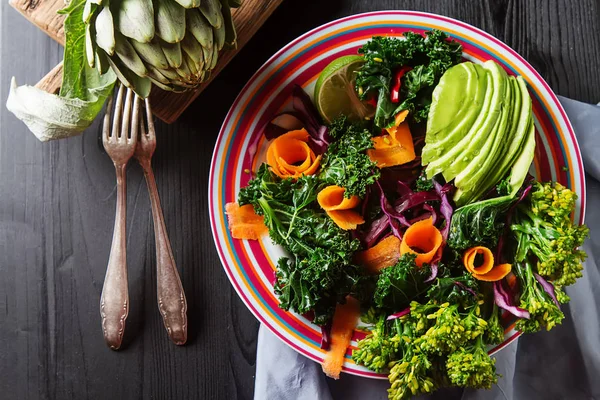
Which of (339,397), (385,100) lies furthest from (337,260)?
(339,397)

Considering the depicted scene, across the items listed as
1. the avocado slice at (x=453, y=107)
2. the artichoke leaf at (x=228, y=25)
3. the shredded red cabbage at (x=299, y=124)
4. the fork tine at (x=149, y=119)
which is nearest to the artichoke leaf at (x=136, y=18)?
the artichoke leaf at (x=228, y=25)

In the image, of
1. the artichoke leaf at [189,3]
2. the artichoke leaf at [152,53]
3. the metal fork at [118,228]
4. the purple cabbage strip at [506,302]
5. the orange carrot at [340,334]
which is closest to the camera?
the artichoke leaf at [189,3]

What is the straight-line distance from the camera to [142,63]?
4.91 ft

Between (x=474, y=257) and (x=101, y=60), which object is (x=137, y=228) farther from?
(x=474, y=257)

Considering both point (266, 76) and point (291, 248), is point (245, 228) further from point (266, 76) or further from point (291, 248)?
point (266, 76)

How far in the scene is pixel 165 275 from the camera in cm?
182

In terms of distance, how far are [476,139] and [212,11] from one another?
787mm

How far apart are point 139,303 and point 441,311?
98cm

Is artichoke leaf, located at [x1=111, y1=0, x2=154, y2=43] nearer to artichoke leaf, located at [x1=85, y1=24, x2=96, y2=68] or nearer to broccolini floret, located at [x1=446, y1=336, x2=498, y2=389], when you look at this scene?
artichoke leaf, located at [x1=85, y1=24, x2=96, y2=68]

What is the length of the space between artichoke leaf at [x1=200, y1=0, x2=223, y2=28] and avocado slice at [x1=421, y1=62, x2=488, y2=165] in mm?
622

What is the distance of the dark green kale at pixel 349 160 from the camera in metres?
1.56

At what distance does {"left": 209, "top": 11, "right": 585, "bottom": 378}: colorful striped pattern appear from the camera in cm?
169

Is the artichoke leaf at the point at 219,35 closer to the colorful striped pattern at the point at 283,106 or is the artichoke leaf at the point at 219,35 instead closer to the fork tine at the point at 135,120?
the colorful striped pattern at the point at 283,106

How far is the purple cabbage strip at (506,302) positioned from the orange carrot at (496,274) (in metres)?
0.04
